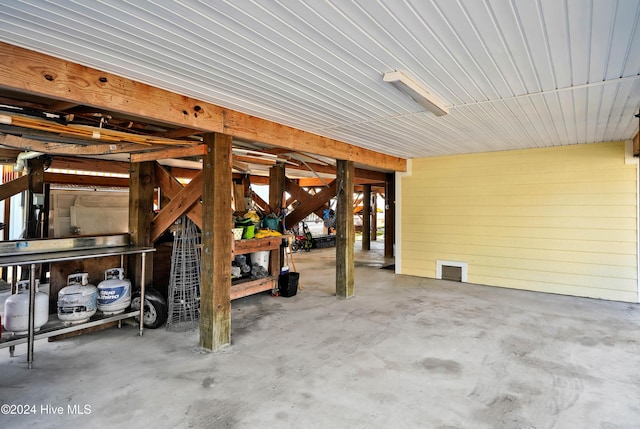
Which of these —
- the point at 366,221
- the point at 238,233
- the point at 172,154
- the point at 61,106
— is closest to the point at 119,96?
the point at 61,106

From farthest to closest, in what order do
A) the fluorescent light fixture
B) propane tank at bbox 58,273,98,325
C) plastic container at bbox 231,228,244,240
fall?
plastic container at bbox 231,228,244,240
propane tank at bbox 58,273,98,325
the fluorescent light fixture

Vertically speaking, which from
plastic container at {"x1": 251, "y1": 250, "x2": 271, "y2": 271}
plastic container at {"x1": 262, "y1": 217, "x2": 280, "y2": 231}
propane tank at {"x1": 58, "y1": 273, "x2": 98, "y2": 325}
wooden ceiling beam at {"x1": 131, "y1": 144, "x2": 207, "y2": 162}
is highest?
wooden ceiling beam at {"x1": 131, "y1": 144, "x2": 207, "y2": 162}

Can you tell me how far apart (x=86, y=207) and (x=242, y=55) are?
15.6 feet

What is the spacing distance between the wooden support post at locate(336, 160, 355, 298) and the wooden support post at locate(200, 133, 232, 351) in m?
2.33

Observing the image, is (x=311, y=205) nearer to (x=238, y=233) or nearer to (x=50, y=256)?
(x=238, y=233)

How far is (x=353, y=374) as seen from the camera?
2.87 m

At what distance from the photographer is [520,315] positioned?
448 centimetres

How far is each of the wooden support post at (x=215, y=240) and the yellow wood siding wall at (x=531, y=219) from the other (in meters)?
4.70

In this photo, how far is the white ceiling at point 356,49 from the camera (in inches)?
68.1

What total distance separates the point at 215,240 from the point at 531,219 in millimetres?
5304

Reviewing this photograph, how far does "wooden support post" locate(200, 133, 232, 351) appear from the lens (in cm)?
329

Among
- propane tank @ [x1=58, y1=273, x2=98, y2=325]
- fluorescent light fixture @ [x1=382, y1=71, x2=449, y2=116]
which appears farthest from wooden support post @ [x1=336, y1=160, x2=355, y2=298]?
propane tank @ [x1=58, y1=273, x2=98, y2=325]

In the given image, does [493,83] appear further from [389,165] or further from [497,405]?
[389,165]

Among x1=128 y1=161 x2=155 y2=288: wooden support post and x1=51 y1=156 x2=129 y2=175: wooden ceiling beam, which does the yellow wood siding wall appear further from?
x1=51 y1=156 x2=129 y2=175: wooden ceiling beam
